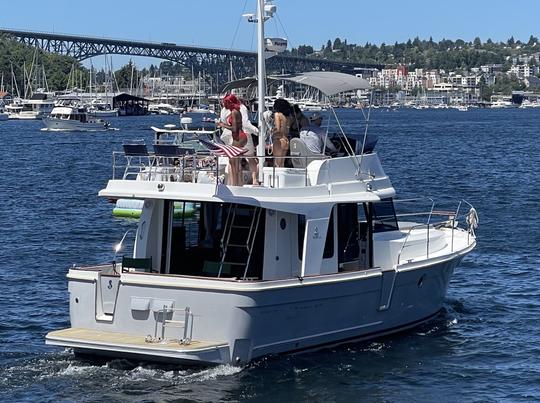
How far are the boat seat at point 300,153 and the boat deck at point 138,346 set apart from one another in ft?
10.0

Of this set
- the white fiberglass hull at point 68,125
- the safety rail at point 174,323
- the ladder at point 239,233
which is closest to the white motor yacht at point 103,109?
the white fiberglass hull at point 68,125

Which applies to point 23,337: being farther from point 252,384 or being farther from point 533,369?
point 533,369

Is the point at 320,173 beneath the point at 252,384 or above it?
above

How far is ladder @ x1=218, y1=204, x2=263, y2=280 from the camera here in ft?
54.5

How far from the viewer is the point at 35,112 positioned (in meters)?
152

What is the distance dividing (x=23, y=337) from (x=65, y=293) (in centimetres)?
354

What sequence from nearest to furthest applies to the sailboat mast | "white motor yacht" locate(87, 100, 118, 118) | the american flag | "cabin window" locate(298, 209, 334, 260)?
the american flag < the sailboat mast < "cabin window" locate(298, 209, 334, 260) < "white motor yacht" locate(87, 100, 118, 118)

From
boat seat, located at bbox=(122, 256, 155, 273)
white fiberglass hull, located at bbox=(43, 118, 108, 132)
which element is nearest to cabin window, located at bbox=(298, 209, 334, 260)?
boat seat, located at bbox=(122, 256, 155, 273)

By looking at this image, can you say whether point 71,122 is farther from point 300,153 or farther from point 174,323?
point 174,323

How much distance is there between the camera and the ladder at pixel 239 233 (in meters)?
16.6

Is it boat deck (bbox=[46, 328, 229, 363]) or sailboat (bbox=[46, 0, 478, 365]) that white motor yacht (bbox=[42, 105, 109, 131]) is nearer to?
sailboat (bbox=[46, 0, 478, 365])

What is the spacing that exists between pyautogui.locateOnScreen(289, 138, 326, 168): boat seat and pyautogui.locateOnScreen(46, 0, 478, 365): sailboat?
3 cm

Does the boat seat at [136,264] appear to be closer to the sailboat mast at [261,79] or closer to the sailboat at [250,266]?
the sailboat at [250,266]

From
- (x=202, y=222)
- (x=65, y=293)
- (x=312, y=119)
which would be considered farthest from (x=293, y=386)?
(x=65, y=293)
